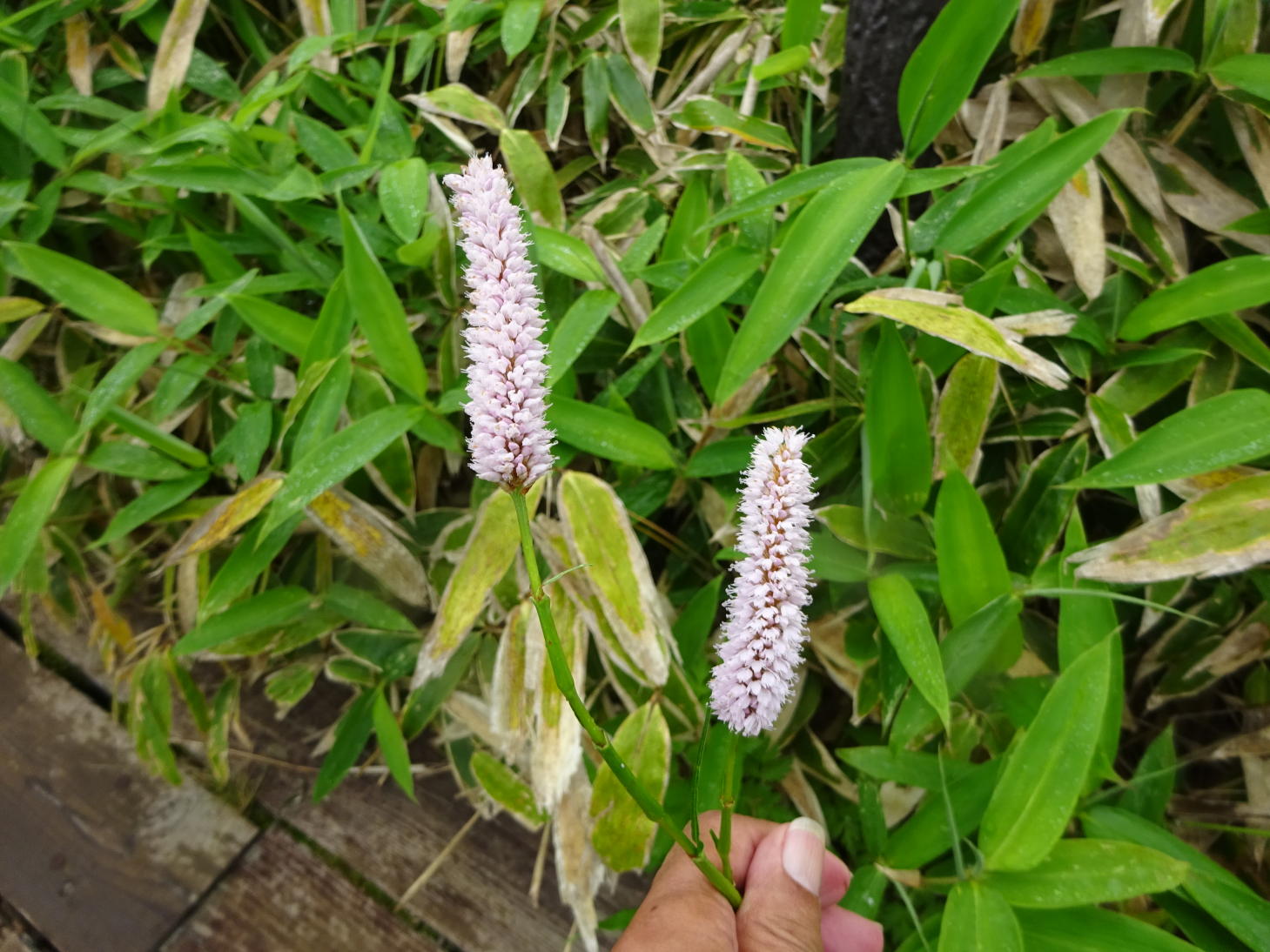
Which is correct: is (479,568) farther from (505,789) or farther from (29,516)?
(29,516)

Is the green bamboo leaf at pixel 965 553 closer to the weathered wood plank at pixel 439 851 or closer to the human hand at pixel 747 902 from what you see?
the human hand at pixel 747 902

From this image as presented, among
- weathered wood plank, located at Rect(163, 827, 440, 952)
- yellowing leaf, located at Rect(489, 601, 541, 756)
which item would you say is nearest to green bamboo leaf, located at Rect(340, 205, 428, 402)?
yellowing leaf, located at Rect(489, 601, 541, 756)

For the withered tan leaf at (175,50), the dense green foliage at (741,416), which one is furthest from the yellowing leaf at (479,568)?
the withered tan leaf at (175,50)

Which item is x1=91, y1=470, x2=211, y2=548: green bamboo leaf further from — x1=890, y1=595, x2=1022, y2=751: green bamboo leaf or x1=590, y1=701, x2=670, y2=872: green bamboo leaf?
x1=890, y1=595, x2=1022, y2=751: green bamboo leaf

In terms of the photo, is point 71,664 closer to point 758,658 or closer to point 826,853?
point 826,853

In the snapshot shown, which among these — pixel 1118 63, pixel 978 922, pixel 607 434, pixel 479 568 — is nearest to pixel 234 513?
pixel 479 568

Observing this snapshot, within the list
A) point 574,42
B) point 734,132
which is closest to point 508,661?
point 734,132
